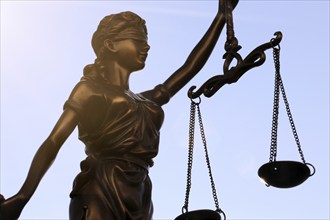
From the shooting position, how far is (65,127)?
5.68 meters

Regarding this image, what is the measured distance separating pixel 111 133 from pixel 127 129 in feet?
0.42

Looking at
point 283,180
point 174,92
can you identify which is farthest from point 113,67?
point 283,180

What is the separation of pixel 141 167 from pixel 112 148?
0.27 meters

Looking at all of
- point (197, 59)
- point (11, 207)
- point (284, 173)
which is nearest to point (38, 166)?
point (11, 207)

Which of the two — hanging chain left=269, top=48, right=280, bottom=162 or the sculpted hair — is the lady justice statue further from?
hanging chain left=269, top=48, right=280, bottom=162

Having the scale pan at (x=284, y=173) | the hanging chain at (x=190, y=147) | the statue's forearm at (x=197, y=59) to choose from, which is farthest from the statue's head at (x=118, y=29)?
the scale pan at (x=284, y=173)

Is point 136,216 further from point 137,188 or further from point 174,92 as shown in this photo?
point 174,92

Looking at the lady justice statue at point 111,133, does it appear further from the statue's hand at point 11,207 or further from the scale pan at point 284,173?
the scale pan at point 284,173

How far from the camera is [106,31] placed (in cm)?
623

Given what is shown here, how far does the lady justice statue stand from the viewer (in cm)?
561

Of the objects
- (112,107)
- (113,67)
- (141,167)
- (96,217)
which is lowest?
(96,217)

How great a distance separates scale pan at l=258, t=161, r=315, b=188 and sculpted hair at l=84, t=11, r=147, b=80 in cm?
153

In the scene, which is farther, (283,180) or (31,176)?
(283,180)

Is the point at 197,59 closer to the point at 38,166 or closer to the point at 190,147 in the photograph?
the point at 190,147
